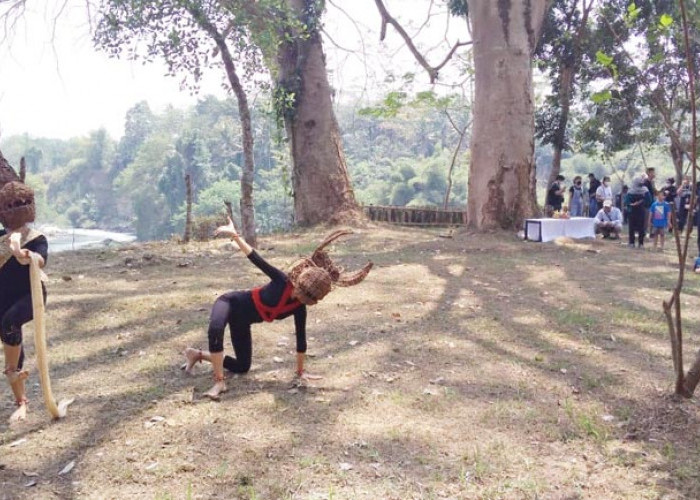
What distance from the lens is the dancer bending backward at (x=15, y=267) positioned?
3977 millimetres

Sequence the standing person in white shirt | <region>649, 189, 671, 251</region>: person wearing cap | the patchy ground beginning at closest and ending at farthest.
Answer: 1. the patchy ground
2. <region>649, 189, 671, 251</region>: person wearing cap
3. the standing person in white shirt

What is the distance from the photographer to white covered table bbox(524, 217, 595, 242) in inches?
476

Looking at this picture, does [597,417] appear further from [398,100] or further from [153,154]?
[153,154]

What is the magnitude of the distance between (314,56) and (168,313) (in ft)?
31.4

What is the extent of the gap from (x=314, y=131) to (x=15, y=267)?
36.8 ft

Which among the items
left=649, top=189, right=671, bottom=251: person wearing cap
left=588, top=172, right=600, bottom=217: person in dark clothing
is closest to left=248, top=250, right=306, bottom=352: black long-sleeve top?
left=649, top=189, right=671, bottom=251: person wearing cap

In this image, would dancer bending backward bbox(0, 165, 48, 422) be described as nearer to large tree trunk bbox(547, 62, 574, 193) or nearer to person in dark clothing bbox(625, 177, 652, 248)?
person in dark clothing bbox(625, 177, 652, 248)

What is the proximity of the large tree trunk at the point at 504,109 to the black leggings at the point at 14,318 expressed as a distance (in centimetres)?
1006

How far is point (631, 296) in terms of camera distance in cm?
805

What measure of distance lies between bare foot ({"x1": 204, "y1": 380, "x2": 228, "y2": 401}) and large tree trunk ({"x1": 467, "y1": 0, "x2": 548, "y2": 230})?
9.16m

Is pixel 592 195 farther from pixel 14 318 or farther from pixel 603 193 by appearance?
pixel 14 318

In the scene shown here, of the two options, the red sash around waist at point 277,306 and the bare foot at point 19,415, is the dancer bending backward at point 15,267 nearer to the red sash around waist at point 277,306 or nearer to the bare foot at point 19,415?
the bare foot at point 19,415

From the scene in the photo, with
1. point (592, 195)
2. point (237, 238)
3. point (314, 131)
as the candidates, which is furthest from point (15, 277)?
point (592, 195)

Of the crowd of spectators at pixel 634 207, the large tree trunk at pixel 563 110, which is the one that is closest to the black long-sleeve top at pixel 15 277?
the crowd of spectators at pixel 634 207
